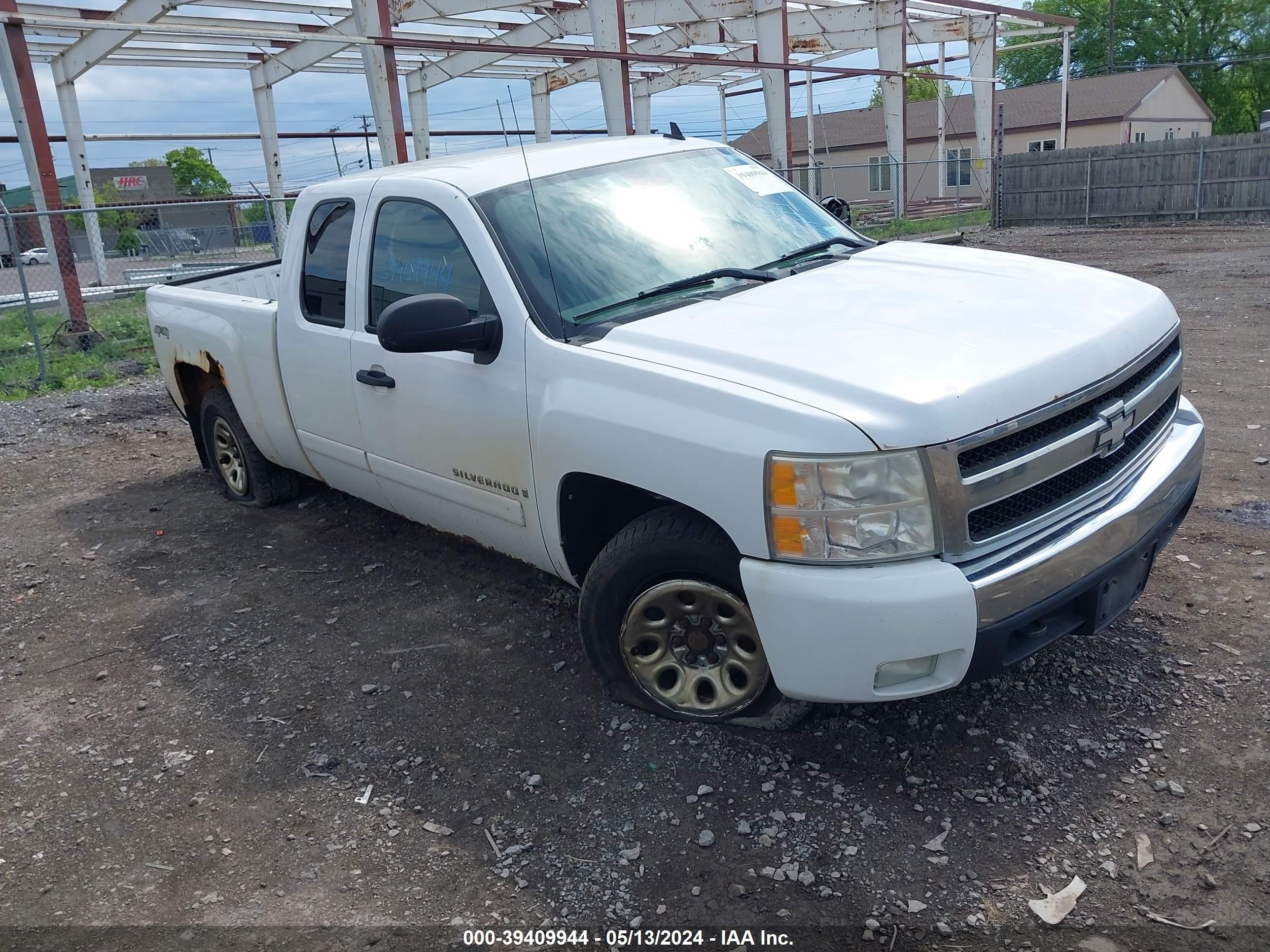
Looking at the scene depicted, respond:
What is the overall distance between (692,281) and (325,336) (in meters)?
1.83

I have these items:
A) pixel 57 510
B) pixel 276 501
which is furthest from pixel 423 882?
pixel 57 510

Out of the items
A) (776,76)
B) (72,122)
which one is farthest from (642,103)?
(72,122)

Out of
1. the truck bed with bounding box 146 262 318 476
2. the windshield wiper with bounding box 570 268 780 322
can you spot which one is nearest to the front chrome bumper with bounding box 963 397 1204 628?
the windshield wiper with bounding box 570 268 780 322

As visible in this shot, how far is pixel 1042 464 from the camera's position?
2.93 m

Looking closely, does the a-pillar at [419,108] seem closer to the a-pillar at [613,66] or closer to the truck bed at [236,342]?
the a-pillar at [613,66]

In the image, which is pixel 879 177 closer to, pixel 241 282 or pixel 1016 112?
pixel 1016 112

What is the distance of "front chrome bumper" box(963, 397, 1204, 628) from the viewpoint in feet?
9.14

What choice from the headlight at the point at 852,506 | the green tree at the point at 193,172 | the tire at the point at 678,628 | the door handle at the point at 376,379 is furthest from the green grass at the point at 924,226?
the green tree at the point at 193,172

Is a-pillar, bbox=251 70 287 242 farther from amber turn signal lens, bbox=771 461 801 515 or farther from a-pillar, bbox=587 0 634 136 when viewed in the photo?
amber turn signal lens, bbox=771 461 801 515

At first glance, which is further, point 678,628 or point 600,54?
point 600,54

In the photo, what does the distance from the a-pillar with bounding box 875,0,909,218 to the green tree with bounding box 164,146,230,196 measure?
166 ft

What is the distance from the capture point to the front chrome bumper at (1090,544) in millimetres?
2787

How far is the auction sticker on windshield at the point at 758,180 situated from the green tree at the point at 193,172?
67.4m

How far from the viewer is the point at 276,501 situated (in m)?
6.37
